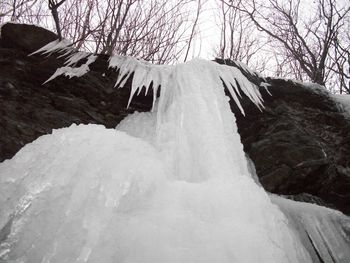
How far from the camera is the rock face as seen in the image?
242 centimetres

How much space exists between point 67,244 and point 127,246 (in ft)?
0.84

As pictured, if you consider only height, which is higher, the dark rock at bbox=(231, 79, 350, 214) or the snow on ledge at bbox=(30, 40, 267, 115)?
the snow on ledge at bbox=(30, 40, 267, 115)

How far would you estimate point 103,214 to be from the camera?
1.46m

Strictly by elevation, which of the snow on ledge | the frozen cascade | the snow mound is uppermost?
the snow on ledge

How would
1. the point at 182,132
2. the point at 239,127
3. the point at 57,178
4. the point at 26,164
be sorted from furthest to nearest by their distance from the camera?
the point at 239,127, the point at 182,132, the point at 26,164, the point at 57,178

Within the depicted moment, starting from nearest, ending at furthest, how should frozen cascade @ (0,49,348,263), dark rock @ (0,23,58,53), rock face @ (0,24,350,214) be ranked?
frozen cascade @ (0,49,348,263)
rock face @ (0,24,350,214)
dark rock @ (0,23,58,53)

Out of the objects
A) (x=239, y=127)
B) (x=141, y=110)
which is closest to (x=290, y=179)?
(x=239, y=127)

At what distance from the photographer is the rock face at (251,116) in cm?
242

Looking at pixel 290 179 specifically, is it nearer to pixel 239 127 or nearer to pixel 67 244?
pixel 239 127

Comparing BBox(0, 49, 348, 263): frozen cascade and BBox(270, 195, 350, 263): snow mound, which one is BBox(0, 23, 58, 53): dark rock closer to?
BBox(0, 49, 348, 263): frozen cascade

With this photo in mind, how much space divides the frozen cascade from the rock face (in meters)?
0.32

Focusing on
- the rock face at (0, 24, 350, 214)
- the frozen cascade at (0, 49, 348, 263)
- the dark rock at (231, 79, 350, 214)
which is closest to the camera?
the frozen cascade at (0, 49, 348, 263)

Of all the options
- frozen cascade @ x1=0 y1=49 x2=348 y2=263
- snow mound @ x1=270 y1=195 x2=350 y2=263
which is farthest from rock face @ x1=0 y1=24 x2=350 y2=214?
frozen cascade @ x1=0 y1=49 x2=348 y2=263

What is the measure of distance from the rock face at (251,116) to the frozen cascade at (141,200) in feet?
1.06
